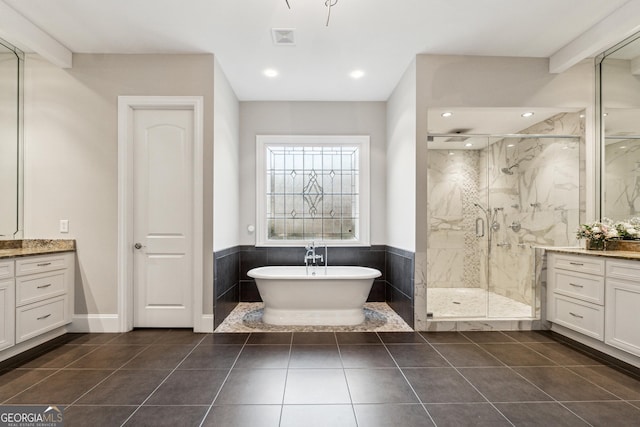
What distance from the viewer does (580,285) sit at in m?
3.00

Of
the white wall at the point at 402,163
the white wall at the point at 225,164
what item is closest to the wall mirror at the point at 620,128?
the white wall at the point at 402,163

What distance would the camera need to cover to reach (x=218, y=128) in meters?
3.54

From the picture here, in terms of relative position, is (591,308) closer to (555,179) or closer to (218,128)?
(555,179)

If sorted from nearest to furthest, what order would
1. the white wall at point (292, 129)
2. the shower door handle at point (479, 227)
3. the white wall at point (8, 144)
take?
the white wall at point (8, 144) → the shower door handle at point (479, 227) → the white wall at point (292, 129)

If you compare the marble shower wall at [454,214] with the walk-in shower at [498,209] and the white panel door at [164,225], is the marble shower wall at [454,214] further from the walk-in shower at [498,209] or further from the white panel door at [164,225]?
the white panel door at [164,225]

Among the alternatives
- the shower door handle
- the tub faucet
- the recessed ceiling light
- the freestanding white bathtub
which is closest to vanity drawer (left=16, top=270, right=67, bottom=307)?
the freestanding white bathtub

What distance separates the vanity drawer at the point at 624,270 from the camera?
251 centimetres

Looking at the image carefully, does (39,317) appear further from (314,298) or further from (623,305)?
(623,305)

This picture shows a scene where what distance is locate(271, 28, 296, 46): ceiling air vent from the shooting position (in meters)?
2.96

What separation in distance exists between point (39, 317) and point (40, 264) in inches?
18.0

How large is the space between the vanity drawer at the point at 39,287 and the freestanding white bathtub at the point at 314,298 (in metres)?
1.77

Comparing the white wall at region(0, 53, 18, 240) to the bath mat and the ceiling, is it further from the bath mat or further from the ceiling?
the bath mat

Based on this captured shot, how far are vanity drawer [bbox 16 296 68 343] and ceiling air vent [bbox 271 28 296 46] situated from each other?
313 cm

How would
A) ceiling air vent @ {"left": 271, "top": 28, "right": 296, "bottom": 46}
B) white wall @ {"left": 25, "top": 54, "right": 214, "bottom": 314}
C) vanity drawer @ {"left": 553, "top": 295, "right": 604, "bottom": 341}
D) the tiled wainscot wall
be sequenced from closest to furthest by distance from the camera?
vanity drawer @ {"left": 553, "top": 295, "right": 604, "bottom": 341}
ceiling air vent @ {"left": 271, "top": 28, "right": 296, "bottom": 46}
white wall @ {"left": 25, "top": 54, "right": 214, "bottom": 314}
the tiled wainscot wall
